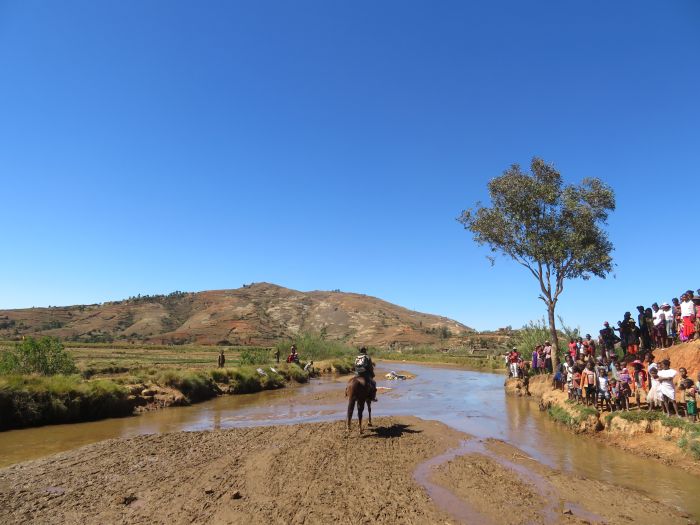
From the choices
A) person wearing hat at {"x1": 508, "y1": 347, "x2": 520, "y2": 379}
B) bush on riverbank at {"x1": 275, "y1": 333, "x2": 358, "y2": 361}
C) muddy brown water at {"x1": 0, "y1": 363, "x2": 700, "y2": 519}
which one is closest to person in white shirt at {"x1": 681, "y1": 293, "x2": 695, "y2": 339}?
muddy brown water at {"x1": 0, "y1": 363, "x2": 700, "y2": 519}

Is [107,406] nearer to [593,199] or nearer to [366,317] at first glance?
[593,199]

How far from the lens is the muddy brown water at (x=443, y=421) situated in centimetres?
998

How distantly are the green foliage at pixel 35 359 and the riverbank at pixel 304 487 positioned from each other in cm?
1441

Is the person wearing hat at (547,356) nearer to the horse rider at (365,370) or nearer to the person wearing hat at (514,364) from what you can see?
the person wearing hat at (514,364)

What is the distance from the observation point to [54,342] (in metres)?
25.4

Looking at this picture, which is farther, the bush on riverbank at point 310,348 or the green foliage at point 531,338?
the bush on riverbank at point 310,348

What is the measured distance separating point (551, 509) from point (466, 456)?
3492mm

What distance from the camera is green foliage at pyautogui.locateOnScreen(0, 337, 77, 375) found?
2255cm

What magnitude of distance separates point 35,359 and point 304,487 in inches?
870

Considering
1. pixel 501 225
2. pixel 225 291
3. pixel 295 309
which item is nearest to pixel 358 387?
pixel 501 225

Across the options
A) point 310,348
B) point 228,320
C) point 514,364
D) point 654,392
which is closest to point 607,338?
point 654,392

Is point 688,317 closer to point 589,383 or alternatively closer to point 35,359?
point 589,383

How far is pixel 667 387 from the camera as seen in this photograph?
12.4m

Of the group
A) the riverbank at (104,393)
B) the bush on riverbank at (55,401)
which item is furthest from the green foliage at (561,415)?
the bush on riverbank at (55,401)
